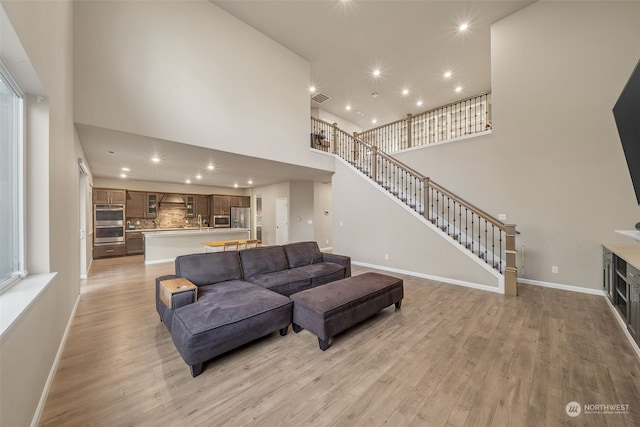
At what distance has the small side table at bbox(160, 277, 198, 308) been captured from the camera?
2.40 meters

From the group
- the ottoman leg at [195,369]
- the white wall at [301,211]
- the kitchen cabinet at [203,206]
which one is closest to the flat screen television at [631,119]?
the ottoman leg at [195,369]

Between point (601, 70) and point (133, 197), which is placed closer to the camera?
point (601, 70)

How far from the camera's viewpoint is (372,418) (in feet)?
5.23

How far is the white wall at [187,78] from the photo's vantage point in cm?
319

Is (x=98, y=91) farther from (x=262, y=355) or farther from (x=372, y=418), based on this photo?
(x=372, y=418)

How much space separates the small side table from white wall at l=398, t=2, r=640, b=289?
17.6ft

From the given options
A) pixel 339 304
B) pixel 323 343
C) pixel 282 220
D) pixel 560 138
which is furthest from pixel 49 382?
pixel 560 138

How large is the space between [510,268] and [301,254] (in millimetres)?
3451

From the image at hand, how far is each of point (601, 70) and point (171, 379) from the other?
7.11m

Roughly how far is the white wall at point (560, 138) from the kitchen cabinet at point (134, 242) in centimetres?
988

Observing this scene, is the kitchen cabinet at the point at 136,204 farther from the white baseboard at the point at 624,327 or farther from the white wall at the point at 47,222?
the white baseboard at the point at 624,327

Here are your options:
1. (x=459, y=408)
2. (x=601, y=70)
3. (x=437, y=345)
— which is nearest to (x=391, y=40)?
(x=601, y=70)

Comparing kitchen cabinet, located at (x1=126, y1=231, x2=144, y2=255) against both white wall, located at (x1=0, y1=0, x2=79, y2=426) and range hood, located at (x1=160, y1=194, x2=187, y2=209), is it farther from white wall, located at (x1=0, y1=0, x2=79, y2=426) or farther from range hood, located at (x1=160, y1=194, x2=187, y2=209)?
white wall, located at (x1=0, y1=0, x2=79, y2=426)

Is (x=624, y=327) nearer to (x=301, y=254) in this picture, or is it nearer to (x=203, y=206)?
(x=301, y=254)
